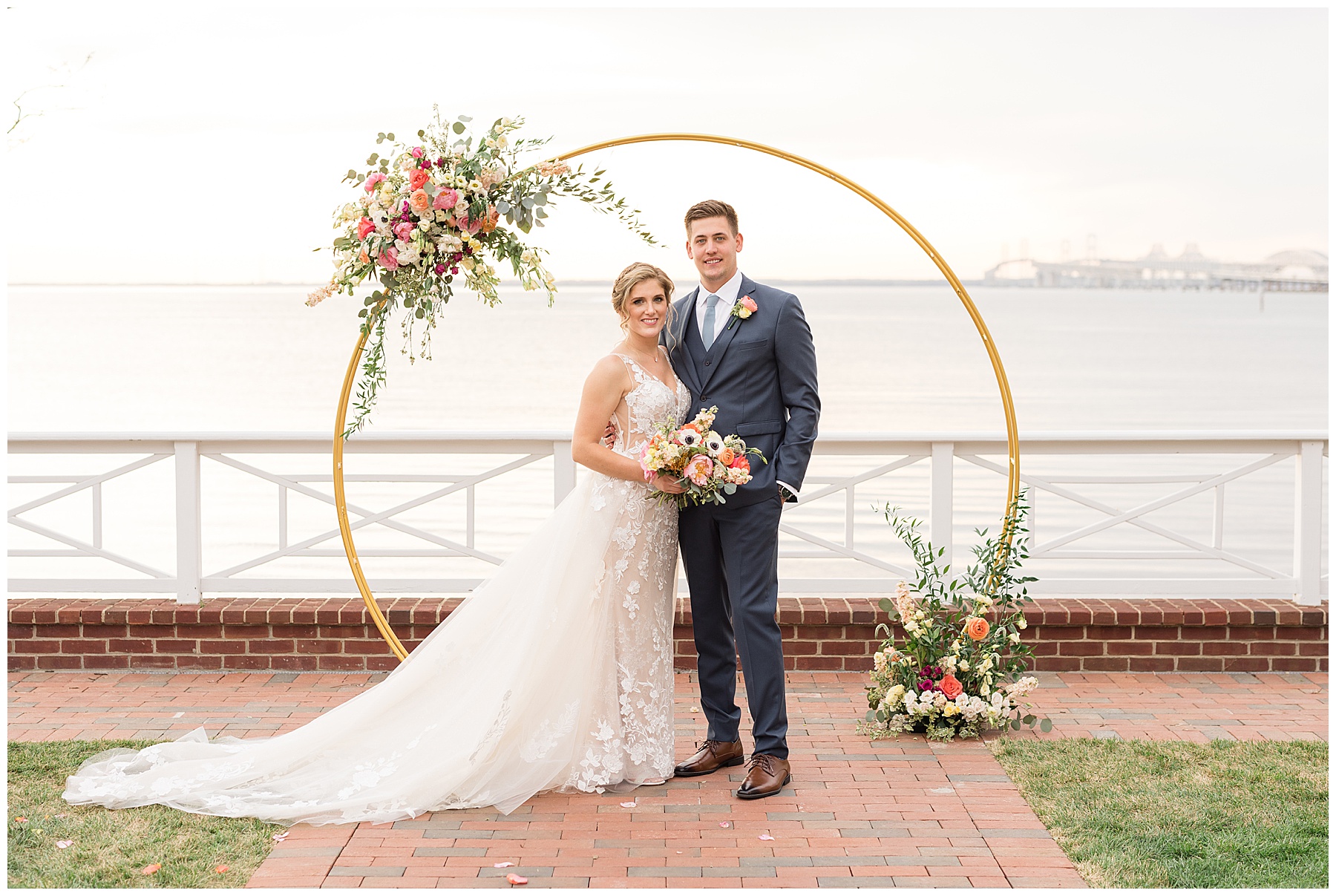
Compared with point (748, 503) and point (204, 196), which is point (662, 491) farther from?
point (204, 196)

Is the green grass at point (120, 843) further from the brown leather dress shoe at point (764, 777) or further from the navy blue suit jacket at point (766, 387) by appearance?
the navy blue suit jacket at point (766, 387)

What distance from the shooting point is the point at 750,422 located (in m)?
4.30

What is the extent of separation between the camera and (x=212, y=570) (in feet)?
36.3

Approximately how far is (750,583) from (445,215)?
178 centimetres

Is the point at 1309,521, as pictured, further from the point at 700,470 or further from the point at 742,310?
the point at 700,470

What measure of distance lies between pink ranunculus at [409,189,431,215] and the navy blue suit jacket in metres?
1.16

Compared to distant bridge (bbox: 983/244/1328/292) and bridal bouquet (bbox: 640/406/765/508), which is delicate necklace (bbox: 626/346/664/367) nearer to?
bridal bouquet (bbox: 640/406/765/508)

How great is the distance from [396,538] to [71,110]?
275 inches

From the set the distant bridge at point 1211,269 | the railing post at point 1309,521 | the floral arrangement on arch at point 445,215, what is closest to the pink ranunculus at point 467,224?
the floral arrangement on arch at point 445,215

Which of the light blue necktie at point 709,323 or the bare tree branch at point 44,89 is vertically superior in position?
the bare tree branch at point 44,89

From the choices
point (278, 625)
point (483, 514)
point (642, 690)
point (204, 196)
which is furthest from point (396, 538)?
point (204, 196)

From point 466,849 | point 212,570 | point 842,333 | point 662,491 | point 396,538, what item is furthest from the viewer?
point 842,333

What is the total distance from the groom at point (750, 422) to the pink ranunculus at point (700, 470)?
0.95 ft

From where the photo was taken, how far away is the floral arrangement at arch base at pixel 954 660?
485 centimetres
